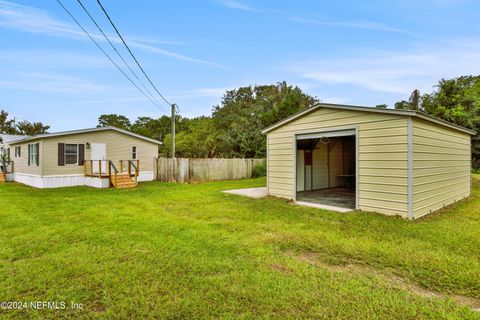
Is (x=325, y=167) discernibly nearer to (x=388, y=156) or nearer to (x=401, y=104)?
(x=388, y=156)

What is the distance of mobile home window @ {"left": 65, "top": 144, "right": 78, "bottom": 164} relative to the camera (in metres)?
12.9

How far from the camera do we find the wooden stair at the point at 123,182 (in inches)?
469

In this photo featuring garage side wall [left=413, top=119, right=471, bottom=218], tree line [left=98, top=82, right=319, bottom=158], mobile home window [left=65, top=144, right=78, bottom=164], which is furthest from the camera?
tree line [left=98, top=82, right=319, bottom=158]

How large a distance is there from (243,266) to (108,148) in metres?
13.5

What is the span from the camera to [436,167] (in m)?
6.84

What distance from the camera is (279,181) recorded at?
8656 millimetres

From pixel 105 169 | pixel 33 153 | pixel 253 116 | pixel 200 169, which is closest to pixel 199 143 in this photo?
pixel 253 116

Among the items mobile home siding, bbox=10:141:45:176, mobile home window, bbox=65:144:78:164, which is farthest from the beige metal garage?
mobile home siding, bbox=10:141:45:176

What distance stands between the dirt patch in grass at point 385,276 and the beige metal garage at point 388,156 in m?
3.29

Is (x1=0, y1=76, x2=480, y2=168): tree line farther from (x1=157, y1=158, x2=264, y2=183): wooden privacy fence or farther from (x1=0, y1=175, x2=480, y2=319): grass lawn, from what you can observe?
(x1=0, y1=175, x2=480, y2=319): grass lawn

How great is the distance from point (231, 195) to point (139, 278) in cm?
642

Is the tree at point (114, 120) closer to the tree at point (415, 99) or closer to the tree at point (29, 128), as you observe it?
the tree at point (29, 128)

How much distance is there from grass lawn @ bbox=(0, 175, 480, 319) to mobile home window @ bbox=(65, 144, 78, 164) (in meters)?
7.81

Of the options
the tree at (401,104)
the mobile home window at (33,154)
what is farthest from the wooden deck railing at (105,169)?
the tree at (401,104)
